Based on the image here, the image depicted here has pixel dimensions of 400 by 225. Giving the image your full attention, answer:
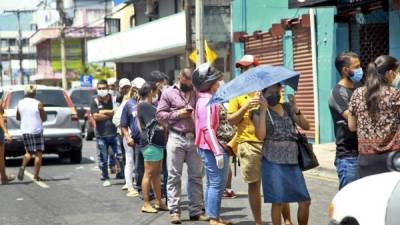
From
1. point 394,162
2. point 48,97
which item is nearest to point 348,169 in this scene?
point 394,162

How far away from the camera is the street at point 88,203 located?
350 inches

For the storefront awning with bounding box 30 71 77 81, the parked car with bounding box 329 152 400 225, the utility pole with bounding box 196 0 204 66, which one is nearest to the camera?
the parked car with bounding box 329 152 400 225

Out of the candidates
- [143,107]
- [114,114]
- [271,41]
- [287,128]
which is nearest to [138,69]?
[271,41]

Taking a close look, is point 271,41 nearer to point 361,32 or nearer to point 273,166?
point 361,32

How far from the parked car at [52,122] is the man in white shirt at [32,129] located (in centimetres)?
253

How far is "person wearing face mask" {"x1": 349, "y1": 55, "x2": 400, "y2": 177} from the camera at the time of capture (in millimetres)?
5914

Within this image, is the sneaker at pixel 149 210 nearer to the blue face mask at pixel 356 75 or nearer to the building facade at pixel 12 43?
the blue face mask at pixel 356 75

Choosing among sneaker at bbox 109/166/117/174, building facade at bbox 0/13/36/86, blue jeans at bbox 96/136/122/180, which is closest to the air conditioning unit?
sneaker at bbox 109/166/117/174

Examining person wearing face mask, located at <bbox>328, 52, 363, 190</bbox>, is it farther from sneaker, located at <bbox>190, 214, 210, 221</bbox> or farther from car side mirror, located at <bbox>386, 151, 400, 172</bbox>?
sneaker, located at <bbox>190, 214, 210, 221</bbox>

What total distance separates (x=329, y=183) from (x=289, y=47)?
8.59m

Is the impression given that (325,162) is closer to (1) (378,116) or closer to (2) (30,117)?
(2) (30,117)

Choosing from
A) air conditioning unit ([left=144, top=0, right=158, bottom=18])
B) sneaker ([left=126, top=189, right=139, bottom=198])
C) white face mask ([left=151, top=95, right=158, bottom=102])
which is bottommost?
sneaker ([left=126, top=189, right=139, bottom=198])

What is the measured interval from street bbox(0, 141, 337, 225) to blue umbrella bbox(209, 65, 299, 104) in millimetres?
2246

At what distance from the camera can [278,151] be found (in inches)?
263
